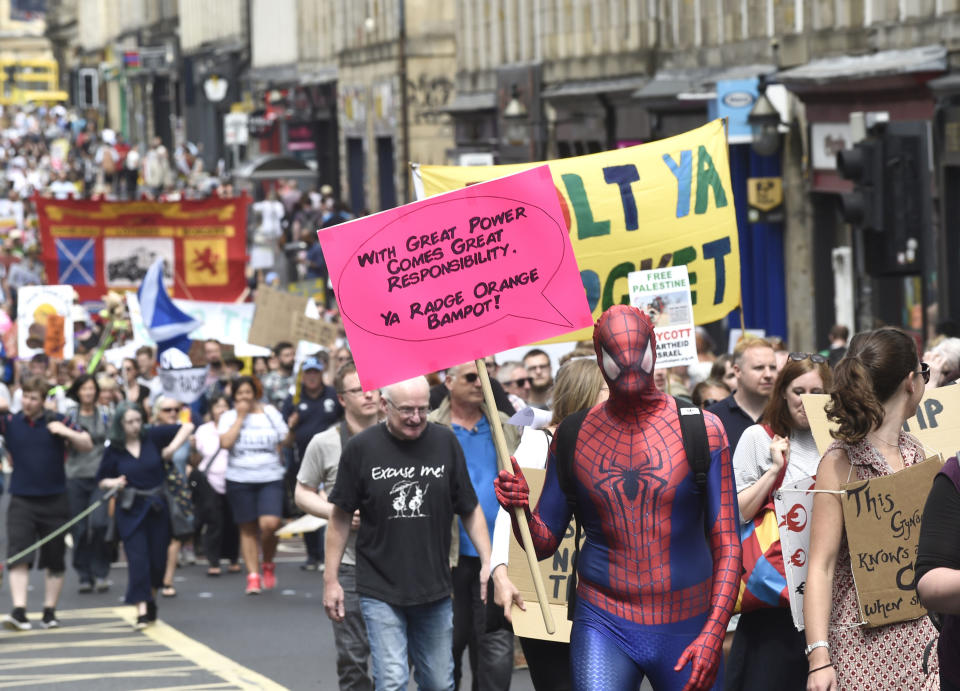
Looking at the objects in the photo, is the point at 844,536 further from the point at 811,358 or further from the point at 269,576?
the point at 269,576

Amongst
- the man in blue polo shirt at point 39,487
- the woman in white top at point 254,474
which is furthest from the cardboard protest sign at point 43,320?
the man in blue polo shirt at point 39,487

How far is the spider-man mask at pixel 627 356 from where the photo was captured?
6.46m

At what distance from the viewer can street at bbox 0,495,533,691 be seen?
12.0 metres

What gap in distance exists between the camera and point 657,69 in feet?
96.9

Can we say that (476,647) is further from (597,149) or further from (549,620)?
(597,149)

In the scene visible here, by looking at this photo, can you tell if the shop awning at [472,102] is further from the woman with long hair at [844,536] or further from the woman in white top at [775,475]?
the woman with long hair at [844,536]

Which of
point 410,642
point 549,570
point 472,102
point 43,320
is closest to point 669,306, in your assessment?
point 549,570

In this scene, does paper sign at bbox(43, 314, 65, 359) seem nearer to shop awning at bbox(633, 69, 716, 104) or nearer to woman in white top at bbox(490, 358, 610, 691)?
shop awning at bbox(633, 69, 716, 104)

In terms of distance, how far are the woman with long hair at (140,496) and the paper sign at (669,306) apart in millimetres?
4188

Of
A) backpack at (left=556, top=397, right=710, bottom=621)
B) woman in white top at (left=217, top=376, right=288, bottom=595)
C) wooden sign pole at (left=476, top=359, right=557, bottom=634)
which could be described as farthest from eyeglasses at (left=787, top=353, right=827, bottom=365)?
woman in white top at (left=217, top=376, right=288, bottom=595)

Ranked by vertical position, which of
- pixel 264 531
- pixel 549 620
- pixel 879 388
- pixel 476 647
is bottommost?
pixel 264 531

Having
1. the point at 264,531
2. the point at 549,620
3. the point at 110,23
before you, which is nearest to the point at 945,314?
the point at 264,531

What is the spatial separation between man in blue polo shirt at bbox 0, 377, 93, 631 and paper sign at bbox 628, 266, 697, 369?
4.85m

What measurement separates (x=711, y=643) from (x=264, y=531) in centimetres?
1016
